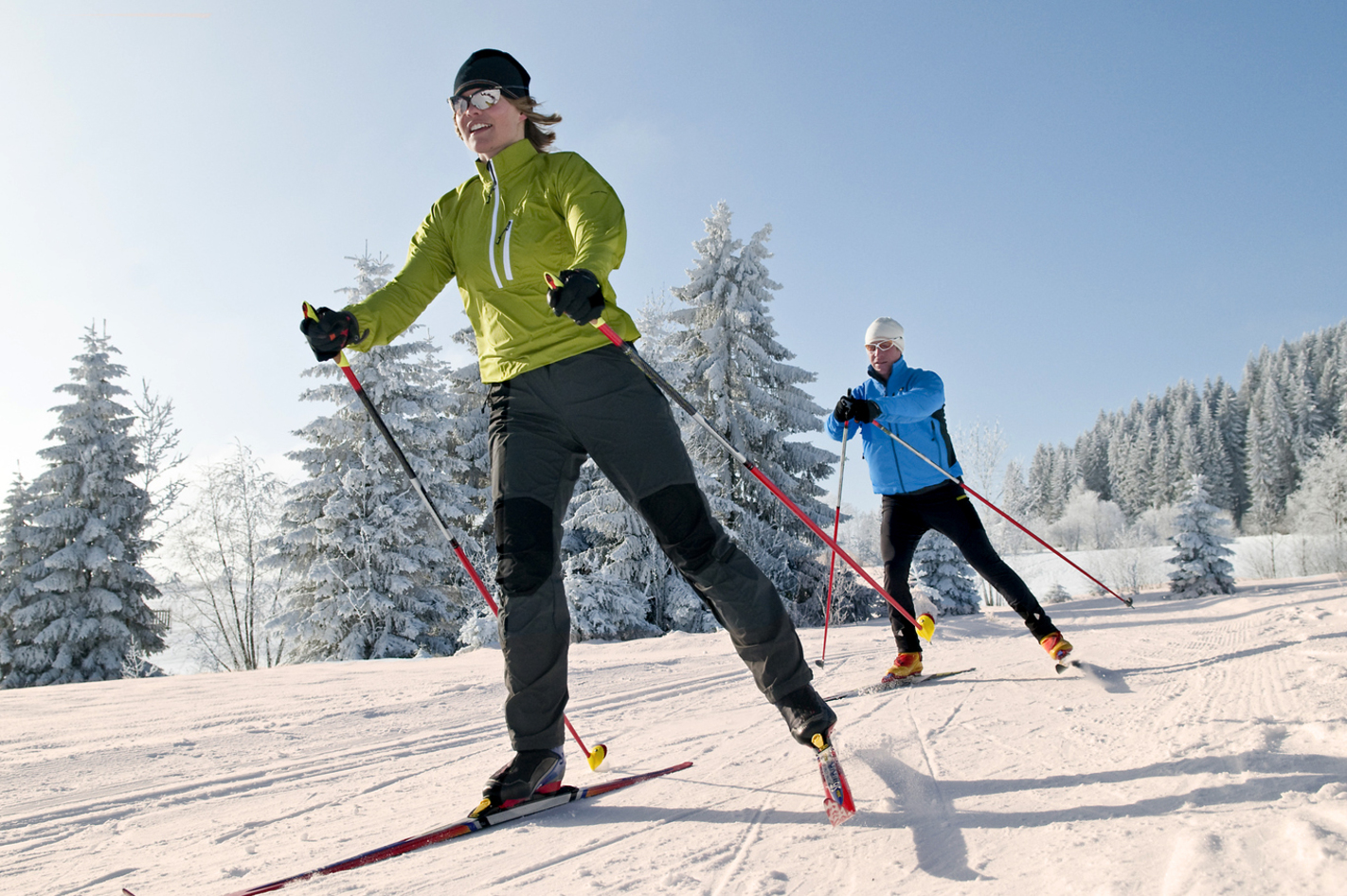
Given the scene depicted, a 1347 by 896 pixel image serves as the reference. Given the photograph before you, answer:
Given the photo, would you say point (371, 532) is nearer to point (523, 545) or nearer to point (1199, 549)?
point (523, 545)

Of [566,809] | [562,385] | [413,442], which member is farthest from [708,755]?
[413,442]

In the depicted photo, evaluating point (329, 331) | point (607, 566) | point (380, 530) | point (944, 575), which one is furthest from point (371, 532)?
point (329, 331)

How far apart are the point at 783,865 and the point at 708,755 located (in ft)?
3.04

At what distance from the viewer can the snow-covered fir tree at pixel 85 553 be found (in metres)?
15.1

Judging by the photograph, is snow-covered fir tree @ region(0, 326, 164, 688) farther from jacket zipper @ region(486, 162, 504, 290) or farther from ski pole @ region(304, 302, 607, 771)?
jacket zipper @ region(486, 162, 504, 290)

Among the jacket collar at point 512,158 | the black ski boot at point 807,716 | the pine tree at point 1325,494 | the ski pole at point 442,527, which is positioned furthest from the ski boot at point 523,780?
the pine tree at point 1325,494

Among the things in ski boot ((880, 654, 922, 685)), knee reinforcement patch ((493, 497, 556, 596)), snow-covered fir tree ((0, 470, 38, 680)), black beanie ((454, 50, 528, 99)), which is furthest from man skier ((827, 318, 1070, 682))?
snow-covered fir tree ((0, 470, 38, 680))

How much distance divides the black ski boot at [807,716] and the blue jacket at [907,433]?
2.21 m

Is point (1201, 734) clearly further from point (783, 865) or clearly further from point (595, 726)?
point (595, 726)

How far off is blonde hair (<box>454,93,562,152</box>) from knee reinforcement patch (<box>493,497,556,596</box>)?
3.99 ft

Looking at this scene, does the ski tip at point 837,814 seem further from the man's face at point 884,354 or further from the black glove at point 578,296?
the man's face at point 884,354

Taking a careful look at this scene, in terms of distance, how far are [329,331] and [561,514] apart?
91cm

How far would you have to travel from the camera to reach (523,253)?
2062 millimetres

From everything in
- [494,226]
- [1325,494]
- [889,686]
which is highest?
[494,226]
